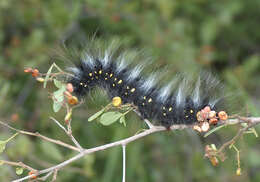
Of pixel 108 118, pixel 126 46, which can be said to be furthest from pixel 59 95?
pixel 126 46

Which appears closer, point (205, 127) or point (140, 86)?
point (205, 127)

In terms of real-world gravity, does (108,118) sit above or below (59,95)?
below

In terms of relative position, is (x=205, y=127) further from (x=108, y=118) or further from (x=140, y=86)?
(x=140, y=86)

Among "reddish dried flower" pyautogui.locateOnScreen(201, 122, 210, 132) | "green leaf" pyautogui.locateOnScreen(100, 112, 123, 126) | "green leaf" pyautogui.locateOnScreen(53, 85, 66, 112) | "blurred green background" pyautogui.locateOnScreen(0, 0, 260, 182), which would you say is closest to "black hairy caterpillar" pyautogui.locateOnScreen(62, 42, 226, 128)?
"reddish dried flower" pyautogui.locateOnScreen(201, 122, 210, 132)

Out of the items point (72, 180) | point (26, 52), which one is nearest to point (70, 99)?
point (26, 52)

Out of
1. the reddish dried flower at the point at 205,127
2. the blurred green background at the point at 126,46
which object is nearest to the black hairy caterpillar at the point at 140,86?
the reddish dried flower at the point at 205,127

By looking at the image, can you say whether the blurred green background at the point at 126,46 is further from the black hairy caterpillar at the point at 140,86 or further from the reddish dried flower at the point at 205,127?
the reddish dried flower at the point at 205,127
